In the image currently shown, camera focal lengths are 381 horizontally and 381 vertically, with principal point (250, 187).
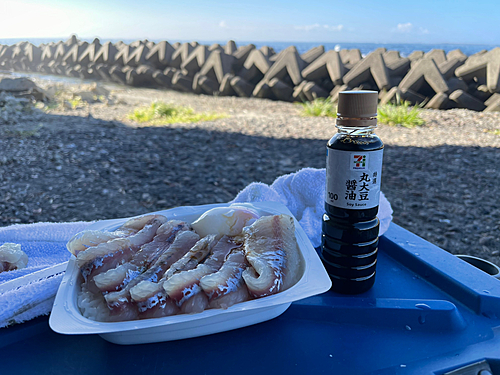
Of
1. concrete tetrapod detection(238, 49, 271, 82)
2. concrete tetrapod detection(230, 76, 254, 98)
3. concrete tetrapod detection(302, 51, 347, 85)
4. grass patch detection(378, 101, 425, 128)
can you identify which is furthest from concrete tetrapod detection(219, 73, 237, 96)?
grass patch detection(378, 101, 425, 128)

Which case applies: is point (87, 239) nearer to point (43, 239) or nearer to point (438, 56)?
point (43, 239)

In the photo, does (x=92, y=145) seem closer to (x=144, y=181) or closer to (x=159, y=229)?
(x=144, y=181)

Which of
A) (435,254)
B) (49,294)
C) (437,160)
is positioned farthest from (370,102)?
(437,160)

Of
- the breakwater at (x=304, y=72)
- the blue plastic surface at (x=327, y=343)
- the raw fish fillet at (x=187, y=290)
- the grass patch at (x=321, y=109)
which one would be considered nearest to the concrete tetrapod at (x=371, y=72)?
the breakwater at (x=304, y=72)

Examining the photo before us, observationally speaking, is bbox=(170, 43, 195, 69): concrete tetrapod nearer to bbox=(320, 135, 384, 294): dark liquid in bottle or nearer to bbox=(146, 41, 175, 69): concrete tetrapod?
bbox=(146, 41, 175, 69): concrete tetrapod

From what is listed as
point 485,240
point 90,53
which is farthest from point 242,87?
point 90,53

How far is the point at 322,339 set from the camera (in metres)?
0.97

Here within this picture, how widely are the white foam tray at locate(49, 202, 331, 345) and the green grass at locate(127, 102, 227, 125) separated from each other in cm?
512

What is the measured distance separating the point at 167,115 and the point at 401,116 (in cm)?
367

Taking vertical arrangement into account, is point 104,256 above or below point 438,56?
below

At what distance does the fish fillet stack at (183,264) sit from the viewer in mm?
847

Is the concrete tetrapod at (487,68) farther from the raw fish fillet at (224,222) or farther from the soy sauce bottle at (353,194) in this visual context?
the raw fish fillet at (224,222)

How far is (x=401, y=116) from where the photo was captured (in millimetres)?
5414

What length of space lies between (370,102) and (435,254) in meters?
0.68
